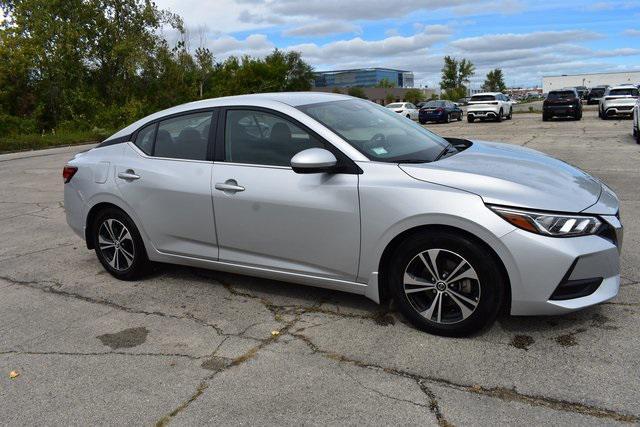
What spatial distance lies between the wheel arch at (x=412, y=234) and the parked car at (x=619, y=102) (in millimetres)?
28634

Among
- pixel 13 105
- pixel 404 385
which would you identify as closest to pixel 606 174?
pixel 404 385

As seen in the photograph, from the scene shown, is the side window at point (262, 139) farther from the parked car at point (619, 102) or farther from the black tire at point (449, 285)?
the parked car at point (619, 102)

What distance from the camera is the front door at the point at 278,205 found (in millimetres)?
3838

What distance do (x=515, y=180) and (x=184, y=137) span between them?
2662mm

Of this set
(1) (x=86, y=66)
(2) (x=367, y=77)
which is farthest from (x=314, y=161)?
(2) (x=367, y=77)

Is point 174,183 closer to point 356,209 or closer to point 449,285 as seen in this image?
A: point 356,209

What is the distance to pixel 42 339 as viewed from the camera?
13.2 feet

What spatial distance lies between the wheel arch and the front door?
7.6 inches

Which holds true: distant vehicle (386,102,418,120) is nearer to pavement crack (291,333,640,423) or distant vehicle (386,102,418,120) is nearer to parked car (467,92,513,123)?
parked car (467,92,513,123)

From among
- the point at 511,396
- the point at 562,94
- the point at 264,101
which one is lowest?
the point at 511,396

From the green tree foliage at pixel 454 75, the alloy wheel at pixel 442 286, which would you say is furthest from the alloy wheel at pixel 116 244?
the green tree foliage at pixel 454 75

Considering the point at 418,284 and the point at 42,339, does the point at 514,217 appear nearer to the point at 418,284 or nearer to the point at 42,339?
the point at 418,284

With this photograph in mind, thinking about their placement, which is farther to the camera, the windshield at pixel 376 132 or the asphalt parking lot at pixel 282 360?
the windshield at pixel 376 132

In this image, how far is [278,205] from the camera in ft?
13.2
